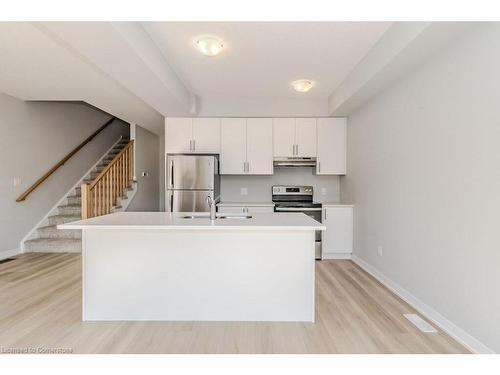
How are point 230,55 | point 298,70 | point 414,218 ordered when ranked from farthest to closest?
1. point 298,70
2. point 230,55
3. point 414,218

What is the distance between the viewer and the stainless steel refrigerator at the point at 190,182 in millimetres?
4344

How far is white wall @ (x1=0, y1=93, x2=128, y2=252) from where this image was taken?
4.28 meters

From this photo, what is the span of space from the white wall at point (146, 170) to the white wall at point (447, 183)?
4.49 m

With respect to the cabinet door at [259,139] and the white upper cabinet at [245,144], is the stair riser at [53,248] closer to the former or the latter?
the white upper cabinet at [245,144]

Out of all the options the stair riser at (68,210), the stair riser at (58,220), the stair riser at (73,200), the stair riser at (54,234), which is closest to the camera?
the stair riser at (54,234)

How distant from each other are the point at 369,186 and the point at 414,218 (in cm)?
110

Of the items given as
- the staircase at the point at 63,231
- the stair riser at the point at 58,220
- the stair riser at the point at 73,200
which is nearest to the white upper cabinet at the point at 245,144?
the staircase at the point at 63,231

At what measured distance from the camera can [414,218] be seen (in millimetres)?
2746

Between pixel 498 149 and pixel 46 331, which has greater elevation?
pixel 498 149

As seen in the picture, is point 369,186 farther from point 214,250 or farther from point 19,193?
point 19,193

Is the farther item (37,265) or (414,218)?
(37,265)

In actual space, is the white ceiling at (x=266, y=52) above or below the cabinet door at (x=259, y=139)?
above
